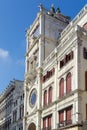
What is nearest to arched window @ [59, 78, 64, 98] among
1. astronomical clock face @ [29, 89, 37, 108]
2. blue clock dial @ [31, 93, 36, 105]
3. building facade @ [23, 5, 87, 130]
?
building facade @ [23, 5, 87, 130]

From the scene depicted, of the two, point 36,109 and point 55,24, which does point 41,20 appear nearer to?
point 55,24

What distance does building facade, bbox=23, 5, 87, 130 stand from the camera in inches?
1444

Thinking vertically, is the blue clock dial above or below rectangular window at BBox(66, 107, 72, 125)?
above

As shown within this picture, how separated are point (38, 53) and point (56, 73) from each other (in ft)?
33.9

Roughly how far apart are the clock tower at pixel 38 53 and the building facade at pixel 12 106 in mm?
9600

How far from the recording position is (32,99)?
50531mm

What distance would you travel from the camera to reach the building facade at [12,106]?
205ft

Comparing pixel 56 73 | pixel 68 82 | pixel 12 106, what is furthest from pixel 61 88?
pixel 12 106

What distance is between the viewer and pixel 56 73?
42969 millimetres

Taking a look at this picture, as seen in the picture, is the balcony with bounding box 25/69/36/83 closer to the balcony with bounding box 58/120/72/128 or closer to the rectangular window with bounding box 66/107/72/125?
the balcony with bounding box 58/120/72/128

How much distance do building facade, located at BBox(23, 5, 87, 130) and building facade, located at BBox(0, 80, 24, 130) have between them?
10042 mm

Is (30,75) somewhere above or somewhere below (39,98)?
above

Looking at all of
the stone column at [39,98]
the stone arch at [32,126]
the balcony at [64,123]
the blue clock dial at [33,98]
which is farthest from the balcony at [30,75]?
the balcony at [64,123]

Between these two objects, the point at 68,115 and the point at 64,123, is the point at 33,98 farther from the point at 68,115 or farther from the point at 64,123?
the point at 68,115
